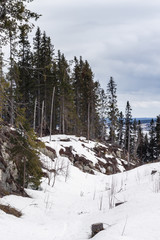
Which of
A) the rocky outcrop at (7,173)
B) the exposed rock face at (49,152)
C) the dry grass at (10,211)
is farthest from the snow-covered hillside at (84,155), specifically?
the dry grass at (10,211)

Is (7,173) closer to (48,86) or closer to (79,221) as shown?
(79,221)

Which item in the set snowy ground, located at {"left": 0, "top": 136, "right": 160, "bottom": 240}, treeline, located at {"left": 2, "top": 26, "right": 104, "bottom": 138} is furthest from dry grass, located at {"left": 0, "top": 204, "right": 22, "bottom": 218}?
treeline, located at {"left": 2, "top": 26, "right": 104, "bottom": 138}

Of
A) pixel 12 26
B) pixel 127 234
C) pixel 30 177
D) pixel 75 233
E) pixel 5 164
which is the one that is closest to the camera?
pixel 127 234

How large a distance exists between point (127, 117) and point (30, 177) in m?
36.0

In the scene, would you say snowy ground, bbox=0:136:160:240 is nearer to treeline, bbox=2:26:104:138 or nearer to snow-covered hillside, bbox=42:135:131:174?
snow-covered hillside, bbox=42:135:131:174

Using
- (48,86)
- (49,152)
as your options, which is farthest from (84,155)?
(48,86)

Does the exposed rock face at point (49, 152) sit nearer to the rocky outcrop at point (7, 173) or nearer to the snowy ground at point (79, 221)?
the rocky outcrop at point (7, 173)

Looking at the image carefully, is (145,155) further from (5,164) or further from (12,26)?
(12,26)

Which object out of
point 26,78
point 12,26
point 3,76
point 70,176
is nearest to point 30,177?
point 70,176

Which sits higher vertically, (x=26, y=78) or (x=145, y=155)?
(x=26, y=78)

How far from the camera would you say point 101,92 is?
155 ft

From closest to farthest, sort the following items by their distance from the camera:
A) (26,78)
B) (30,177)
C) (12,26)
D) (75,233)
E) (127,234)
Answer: (127,234), (75,233), (12,26), (30,177), (26,78)

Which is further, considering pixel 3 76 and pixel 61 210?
pixel 61 210

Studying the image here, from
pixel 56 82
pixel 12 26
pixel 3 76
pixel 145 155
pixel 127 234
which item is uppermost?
pixel 56 82
